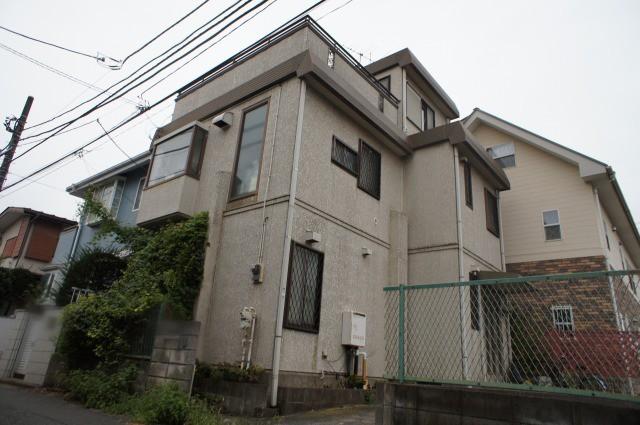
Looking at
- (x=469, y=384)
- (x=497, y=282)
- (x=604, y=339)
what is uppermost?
(x=497, y=282)

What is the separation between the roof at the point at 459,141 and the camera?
34.3 ft

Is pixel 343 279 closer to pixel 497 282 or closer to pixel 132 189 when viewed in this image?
pixel 497 282

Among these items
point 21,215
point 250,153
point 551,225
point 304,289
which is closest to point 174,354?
point 304,289

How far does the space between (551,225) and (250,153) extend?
986cm

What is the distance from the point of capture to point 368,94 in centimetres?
1052

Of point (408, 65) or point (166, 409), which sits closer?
point (166, 409)

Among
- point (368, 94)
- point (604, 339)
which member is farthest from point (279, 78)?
point (604, 339)

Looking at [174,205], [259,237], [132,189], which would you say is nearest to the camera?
[259,237]

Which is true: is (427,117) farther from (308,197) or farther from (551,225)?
(308,197)

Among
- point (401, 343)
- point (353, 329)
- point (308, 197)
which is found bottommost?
point (401, 343)

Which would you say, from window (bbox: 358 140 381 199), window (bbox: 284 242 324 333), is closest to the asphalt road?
window (bbox: 284 242 324 333)

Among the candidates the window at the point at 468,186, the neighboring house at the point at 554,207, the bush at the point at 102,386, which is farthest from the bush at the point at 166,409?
the neighboring house at the point at 554,207

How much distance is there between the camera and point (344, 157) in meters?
9.30

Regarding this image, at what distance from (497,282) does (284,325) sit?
11.3ft
